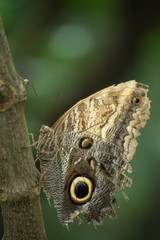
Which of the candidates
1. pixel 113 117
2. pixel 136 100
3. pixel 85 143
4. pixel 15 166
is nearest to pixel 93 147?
pixel 85 143

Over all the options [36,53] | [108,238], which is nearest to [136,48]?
[36,53]

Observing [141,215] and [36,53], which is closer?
[141,215]

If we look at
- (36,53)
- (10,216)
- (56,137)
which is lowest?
(10,216)

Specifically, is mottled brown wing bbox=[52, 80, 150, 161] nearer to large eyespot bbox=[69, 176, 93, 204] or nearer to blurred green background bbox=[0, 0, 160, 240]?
large eyespot bbox=[69, 176, 93, 204]

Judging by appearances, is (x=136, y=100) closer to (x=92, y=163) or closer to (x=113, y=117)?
(x=113, y=117)

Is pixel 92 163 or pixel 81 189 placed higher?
pixel 92 163

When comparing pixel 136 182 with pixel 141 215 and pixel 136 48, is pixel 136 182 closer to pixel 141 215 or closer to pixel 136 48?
pixel 141 215

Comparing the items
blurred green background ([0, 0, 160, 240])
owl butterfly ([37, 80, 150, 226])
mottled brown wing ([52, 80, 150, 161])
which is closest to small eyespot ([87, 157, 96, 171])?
owl butterfly ([37, 80, 150, 226])
